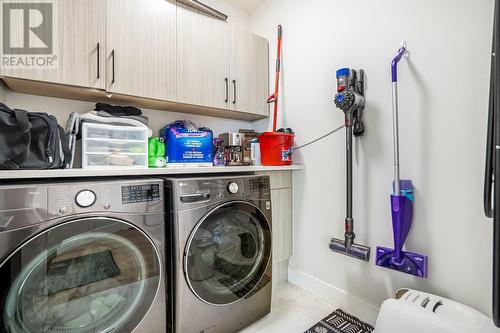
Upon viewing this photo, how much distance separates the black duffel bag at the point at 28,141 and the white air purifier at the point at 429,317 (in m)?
1.75

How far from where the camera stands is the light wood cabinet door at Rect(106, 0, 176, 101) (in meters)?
1.41

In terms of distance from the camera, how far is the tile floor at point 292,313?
1.42m

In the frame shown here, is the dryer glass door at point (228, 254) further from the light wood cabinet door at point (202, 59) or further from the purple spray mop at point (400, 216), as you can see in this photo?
the light wood cabinet door at point (202, 59)

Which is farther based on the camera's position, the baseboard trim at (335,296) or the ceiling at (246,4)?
the ceiling at (246,4)

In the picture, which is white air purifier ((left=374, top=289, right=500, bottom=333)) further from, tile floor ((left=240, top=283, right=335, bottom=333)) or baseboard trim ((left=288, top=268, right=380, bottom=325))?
tile floor ((left=240, top=283, right=335, bottom=333))

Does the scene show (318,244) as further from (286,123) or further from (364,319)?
(286,123)

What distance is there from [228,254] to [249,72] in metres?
1.49

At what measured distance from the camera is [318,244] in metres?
1.78

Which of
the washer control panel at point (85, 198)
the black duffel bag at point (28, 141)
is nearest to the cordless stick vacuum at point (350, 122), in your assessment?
the washer control panel at point (85, 198)

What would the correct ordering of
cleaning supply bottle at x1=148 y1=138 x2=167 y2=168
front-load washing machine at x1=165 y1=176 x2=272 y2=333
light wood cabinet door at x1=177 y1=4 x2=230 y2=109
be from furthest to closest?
light wood cabinet door at x1=177 y1=4 x2=230 y2=109, cleaning supply bottle at x1=148 y1=138 x2=167 y2=168, front-load washing machine at x1=165 y1=176 x2=272 y2=333

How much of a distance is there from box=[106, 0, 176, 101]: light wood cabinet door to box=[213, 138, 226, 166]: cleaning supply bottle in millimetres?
500

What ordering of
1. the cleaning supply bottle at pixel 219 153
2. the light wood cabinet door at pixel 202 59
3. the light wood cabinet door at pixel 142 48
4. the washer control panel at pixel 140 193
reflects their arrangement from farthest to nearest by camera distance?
the cleaning supply bottle at pixel 219 153 → the light wood cabinet door at pixel 202 59 → the light wood cabinet door at pixel 142 48 → the washer control panel at pixel 140 193

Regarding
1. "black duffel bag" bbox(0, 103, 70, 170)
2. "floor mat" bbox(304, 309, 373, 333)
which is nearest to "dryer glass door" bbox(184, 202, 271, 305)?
"floor mat" bbox(304, 309, 373, 333)

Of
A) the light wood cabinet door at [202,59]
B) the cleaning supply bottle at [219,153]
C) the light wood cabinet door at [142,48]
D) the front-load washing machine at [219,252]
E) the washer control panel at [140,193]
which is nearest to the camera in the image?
the washer control panel at [140,193]
